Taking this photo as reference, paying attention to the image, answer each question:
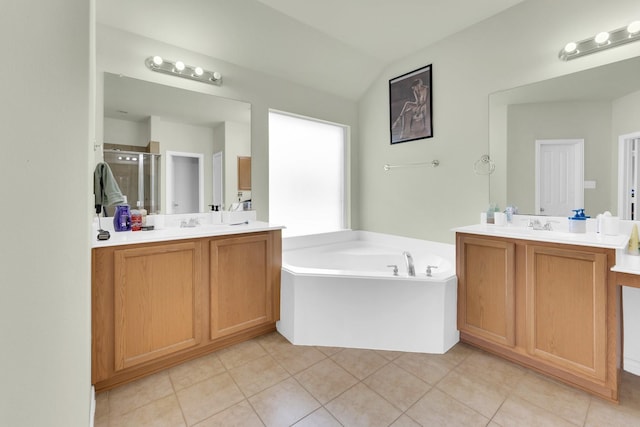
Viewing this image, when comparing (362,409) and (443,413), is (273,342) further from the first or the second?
(443,413)

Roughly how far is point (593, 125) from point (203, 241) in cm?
297

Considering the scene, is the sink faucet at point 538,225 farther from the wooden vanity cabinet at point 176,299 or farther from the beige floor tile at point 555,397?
the wooden vanity cabinet at point 176,299

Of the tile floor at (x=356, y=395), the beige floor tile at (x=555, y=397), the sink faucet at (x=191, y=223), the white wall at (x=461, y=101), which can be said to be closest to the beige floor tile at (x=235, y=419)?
the tile floor at (x=356, y=395)

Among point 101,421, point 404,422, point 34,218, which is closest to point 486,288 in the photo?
point 404,422

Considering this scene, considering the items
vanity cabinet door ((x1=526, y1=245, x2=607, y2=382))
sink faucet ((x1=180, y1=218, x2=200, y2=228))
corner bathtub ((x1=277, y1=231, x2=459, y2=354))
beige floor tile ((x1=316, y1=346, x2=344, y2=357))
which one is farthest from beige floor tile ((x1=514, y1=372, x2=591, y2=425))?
sink faucet ((x1=180, y1=218, x2=200, y2=228))

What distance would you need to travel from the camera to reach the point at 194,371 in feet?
6.28

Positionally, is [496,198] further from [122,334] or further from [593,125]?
[122,334]

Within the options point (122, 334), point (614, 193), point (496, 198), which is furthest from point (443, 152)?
point (122, 334)

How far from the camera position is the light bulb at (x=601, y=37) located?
75.5 inches

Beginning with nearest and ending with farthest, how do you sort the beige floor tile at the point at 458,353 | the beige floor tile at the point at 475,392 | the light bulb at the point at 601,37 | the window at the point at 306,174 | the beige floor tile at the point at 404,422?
the beige floor tile at the point at 404,422, the beige floor tile at the point at 475,392, the light bulb at the point at 601,37, the beige floor tile at the point at 458,353, the window at the point at 306,174

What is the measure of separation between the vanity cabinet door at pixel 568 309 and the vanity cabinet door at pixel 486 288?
0.11 meters

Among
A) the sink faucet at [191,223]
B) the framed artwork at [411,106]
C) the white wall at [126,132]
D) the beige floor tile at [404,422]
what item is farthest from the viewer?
the framed artwork at [411,106]

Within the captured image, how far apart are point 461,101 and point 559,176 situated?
1089 millimetres

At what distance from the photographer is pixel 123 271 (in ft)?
5.54
